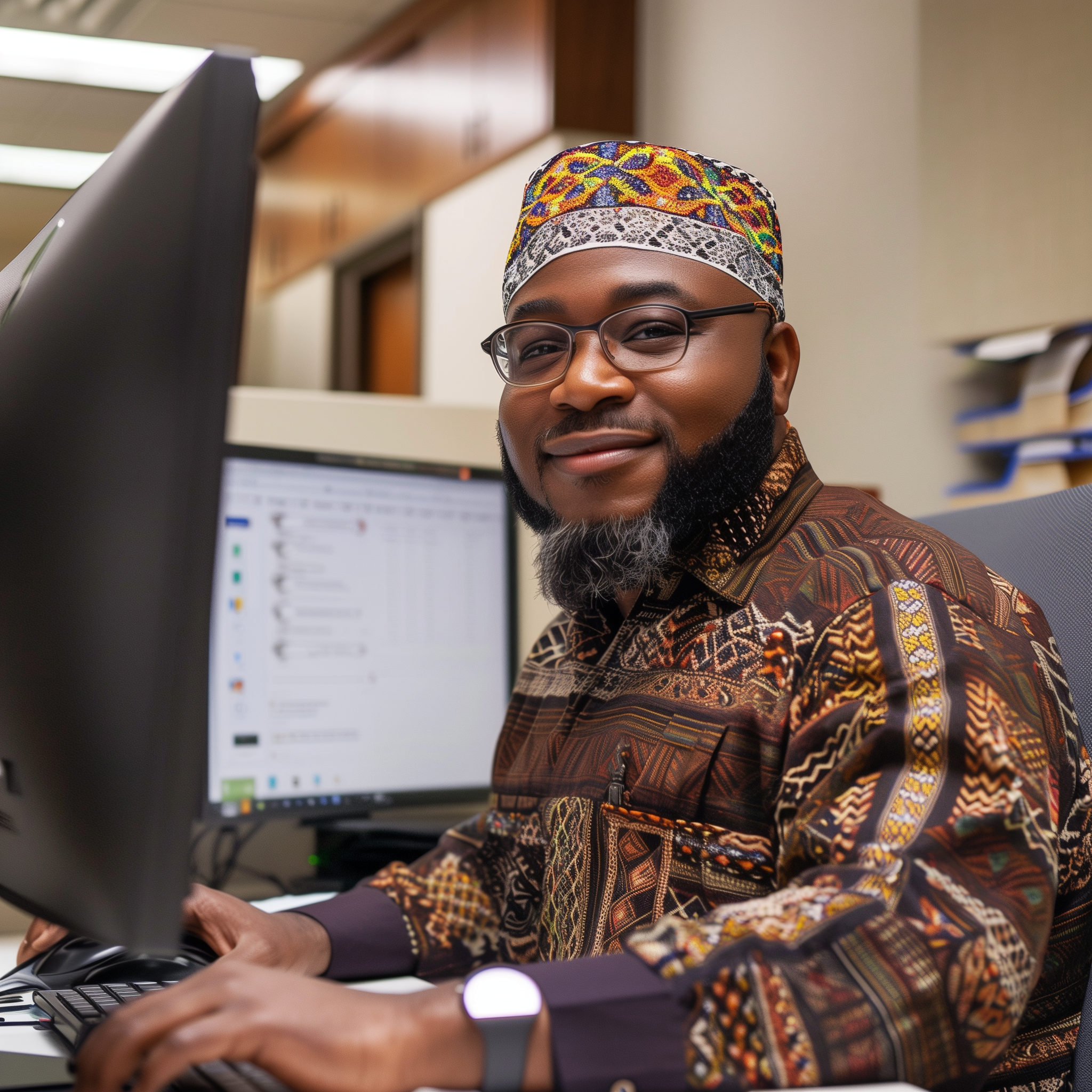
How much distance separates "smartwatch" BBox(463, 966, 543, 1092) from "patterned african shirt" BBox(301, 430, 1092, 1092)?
0.01 metres

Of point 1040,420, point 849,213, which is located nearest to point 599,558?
point 1040,420

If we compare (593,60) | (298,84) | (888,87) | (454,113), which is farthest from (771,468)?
(298,84)

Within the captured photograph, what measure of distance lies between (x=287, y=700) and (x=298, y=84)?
4.20 meters

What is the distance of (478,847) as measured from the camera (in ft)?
3.46

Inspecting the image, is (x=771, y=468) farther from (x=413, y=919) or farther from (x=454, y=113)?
(x=454, y=113)

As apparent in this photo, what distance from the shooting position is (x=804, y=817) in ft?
2.20

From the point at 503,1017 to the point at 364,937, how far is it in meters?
0.47

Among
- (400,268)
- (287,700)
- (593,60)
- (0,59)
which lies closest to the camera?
(287,700)

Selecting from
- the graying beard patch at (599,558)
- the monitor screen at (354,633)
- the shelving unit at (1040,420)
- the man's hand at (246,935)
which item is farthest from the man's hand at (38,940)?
the shelving unit at (1040,420)

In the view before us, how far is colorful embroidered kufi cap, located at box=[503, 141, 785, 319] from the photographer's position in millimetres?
900

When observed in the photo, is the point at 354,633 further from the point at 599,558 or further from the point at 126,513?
the point at 126,513

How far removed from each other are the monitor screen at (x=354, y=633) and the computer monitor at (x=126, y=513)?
66 cm

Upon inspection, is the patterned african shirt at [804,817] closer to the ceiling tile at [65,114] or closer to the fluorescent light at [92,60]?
the fluorescent light at [92,60]

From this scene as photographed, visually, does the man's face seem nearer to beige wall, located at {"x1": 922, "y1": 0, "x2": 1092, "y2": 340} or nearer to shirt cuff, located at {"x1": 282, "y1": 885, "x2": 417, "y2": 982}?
shirt cuff, located at {"x1": 282, "y1": 885, "x2": 417, "y2": 982}
